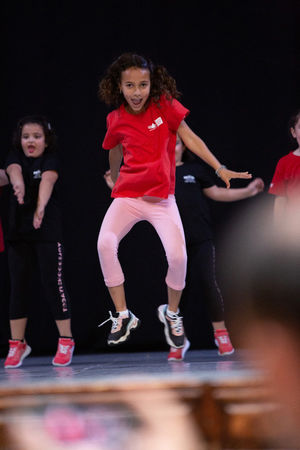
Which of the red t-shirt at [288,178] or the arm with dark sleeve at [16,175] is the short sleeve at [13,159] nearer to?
the arm with dark sleeve at [16,175]

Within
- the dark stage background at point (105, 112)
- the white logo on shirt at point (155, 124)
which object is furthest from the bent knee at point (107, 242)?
the dark stage background at point (105, 112)

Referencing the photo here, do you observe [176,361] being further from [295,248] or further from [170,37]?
[170,37]

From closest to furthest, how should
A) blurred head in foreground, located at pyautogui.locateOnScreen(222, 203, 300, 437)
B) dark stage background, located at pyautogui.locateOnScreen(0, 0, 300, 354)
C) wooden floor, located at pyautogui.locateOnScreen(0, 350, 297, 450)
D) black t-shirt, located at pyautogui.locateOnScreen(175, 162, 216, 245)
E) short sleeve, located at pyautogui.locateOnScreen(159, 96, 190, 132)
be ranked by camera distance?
wooden floor, located at pyautogui.locateOnScreen(0, 350, 297, 450) → short sleeve, located at pyautogui.locateOnScreen(159, 96, 190, 132) → black t-shirt, located at pyautogui.locateOnScreen(175, 162, 216, 245) → blurred head in foreground, located at pyautogui.locateOnScreen(222, 203, 300, 437) → dark stage background, located at pyautogui.locateOnScreen(0, 0, 300, 354)

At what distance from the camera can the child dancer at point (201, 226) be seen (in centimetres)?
358

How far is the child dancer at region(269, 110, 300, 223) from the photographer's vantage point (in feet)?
Answer: 11.3

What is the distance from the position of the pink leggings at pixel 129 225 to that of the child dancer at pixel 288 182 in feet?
3.02

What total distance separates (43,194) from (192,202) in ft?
3.10

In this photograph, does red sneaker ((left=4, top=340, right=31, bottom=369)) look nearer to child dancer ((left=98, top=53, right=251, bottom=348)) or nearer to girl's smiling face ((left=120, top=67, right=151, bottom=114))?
child dancer ((left=98, top=53, right=251, bottom=348))

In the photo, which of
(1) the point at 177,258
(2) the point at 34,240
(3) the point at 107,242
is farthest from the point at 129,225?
(2) the point at 34,240

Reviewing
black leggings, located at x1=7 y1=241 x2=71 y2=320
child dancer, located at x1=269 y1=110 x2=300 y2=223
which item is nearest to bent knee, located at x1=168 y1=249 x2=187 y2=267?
black leggings, located at x1=7 y1=241 x2=71 y2=320

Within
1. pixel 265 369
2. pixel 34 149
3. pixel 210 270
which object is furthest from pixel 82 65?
pixel 265 369

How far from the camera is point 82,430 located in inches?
84.0

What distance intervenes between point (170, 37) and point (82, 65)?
665 millimetres

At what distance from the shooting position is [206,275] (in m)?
3.60
